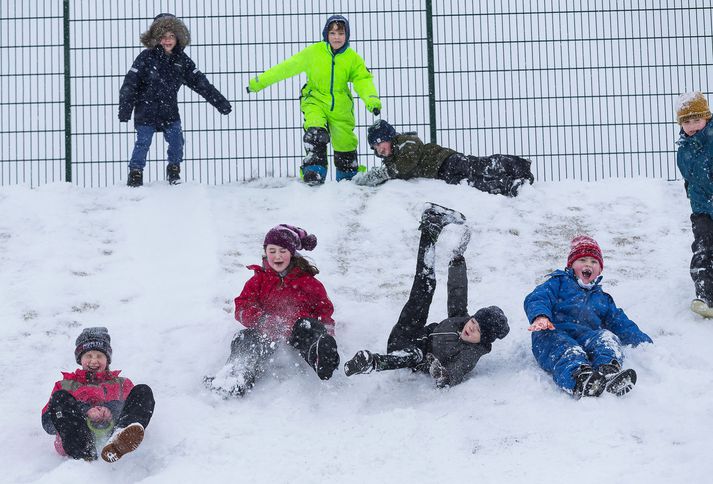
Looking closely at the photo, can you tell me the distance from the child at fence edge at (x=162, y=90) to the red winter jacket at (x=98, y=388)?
3.78 metres

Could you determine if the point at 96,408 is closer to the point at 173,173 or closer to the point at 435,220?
the point at 435,220

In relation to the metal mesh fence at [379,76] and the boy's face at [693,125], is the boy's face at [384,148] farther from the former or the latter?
the boy's face at [693,125]

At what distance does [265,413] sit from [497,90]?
5366 millimetres

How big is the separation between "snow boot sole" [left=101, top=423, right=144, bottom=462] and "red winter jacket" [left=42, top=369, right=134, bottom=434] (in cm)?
43

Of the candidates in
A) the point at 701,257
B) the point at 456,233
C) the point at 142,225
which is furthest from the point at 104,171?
the point at 701,257

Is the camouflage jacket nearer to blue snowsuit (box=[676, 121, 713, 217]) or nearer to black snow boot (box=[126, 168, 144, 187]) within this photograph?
black snow boot (box=[126, 168, 144, 187])

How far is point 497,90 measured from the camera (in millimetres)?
9164

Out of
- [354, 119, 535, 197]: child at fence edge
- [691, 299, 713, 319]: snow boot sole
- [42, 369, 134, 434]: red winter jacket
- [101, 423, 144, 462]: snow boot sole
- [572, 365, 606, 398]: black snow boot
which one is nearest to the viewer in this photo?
[101, 423, 144, 462]: snow boot sole

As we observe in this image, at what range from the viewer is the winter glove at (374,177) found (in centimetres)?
841

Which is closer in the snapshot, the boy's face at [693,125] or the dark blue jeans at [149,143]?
the boy's face at [693,125]

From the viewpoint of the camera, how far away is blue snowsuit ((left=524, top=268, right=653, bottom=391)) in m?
4.89

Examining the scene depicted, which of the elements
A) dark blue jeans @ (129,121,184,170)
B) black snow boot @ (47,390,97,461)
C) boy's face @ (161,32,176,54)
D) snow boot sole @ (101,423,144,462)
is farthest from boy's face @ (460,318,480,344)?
boy's face @ (161,32,176,54)

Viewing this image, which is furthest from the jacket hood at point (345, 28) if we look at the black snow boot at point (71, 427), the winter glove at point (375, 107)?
the black snow boot at point (71, 427)

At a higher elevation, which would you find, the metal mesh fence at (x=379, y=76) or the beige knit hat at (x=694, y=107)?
the metal mesh fence at (x=379, y=76)
